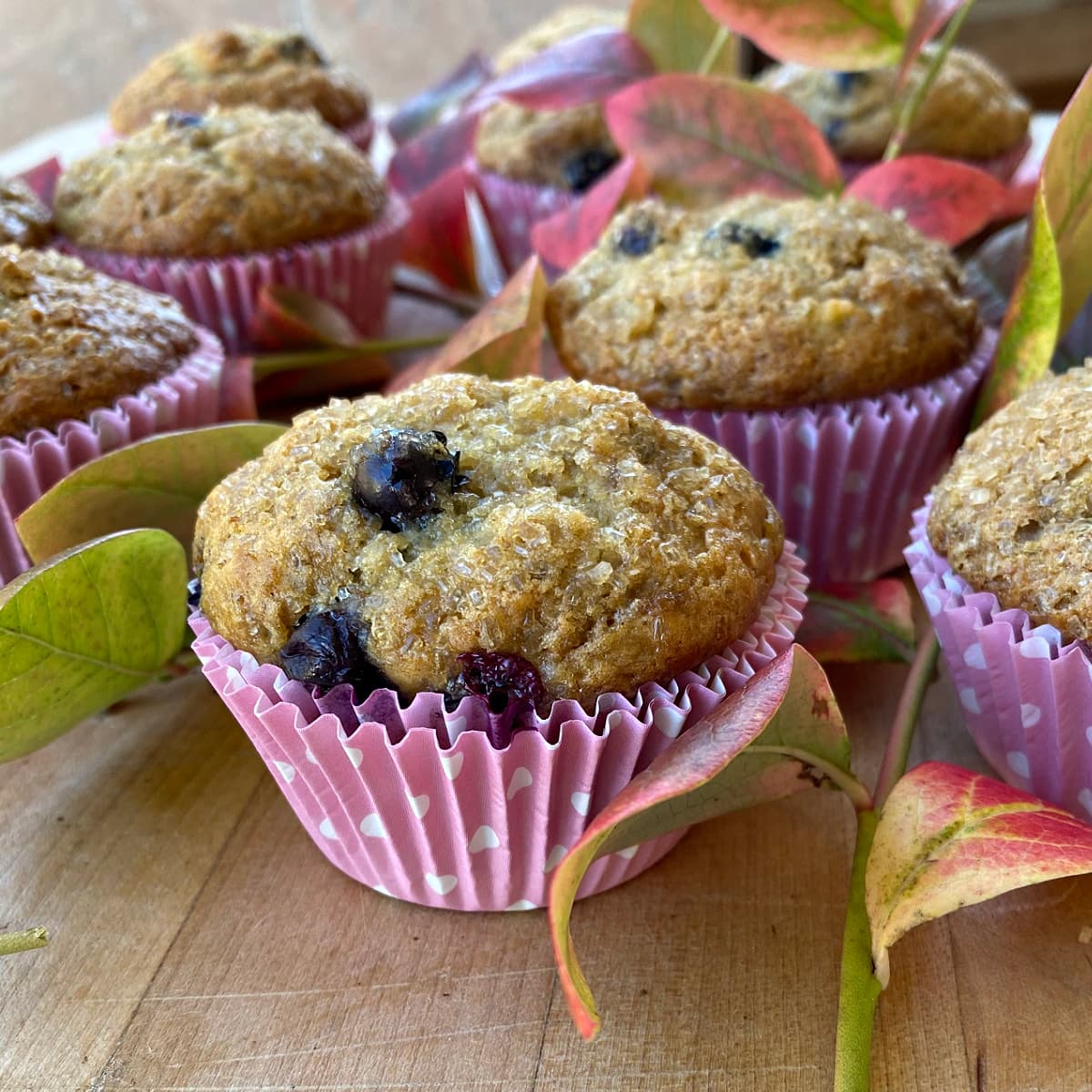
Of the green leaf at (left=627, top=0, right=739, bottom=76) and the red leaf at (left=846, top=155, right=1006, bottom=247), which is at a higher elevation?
the green leaf at (left=627, top=0, right=739, bottom=76)

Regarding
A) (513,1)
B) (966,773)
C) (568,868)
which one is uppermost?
(568,868)

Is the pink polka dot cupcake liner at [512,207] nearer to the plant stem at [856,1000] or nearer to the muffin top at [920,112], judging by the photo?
the muffin top at [920,112]

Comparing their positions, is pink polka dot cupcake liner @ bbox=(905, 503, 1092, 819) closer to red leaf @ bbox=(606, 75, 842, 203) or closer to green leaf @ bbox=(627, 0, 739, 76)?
red leaf @ bbox=(606, 75, 842, 203)

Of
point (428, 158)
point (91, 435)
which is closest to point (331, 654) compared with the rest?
point (91, 435)

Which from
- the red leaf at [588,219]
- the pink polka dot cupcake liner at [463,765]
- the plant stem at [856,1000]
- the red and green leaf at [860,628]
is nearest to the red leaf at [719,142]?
the red leaf at [588,219]

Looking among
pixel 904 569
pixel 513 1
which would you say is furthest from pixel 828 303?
pixel 513 1

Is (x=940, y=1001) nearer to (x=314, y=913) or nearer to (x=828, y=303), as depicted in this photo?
(x=314, y=913)

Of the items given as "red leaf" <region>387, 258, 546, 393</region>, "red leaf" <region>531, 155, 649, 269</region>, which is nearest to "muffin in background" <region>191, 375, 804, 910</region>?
"red leaf" <region>387, 258, 546, 393</region>
